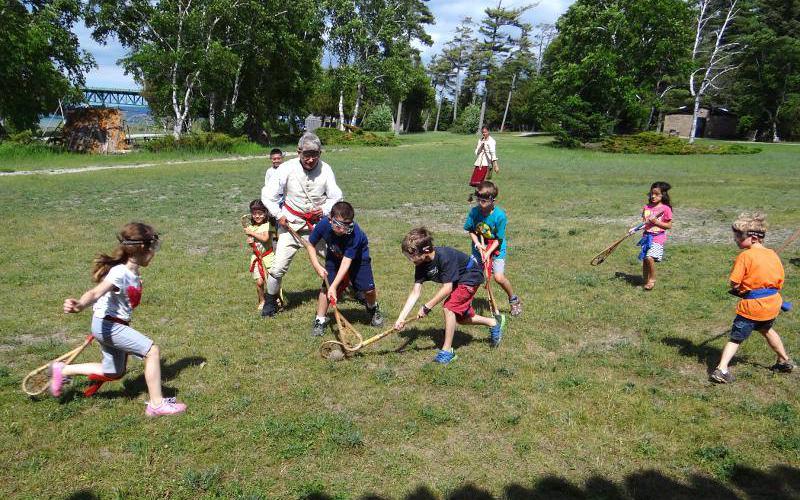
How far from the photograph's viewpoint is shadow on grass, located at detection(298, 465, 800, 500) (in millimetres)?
3600

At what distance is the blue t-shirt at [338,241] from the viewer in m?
5.90

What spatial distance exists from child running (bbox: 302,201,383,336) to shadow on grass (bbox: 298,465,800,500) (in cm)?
261

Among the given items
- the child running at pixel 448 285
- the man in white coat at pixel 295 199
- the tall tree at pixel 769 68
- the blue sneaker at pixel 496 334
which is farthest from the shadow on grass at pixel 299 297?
the tall tree at pixel 769 68

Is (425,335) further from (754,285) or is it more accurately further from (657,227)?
(657,227)

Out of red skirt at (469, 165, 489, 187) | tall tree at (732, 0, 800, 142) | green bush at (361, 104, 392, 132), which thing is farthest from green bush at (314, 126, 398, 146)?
tall tree at (732, 0, 800, 142)

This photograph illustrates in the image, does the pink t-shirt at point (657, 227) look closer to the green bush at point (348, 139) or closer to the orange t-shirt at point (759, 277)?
the orange t-shirt at point (759, 277)

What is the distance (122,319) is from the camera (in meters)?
4.45

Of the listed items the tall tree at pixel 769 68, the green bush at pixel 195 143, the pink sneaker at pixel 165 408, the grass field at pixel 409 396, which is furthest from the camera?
the tall tree at pixel 769 68

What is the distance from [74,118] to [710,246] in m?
33.6

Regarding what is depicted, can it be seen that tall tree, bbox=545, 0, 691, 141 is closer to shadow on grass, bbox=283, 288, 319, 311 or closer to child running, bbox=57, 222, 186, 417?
shadow on grass, bbox=283, 288, 319, 311

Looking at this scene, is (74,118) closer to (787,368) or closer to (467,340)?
(467,340)

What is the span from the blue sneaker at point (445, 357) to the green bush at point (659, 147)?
37.2 meters

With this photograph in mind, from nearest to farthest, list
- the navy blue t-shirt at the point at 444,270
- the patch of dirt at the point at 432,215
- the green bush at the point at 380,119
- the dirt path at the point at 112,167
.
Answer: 1. the navy blue t-shirt at the point at 444,270
2. the patch of dirt at the point at 432,215
3. the dirt path at the point at 112,167
4. the green bush at the point at 380,119

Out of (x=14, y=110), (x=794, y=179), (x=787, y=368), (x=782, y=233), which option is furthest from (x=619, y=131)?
(x=787, y=368)
